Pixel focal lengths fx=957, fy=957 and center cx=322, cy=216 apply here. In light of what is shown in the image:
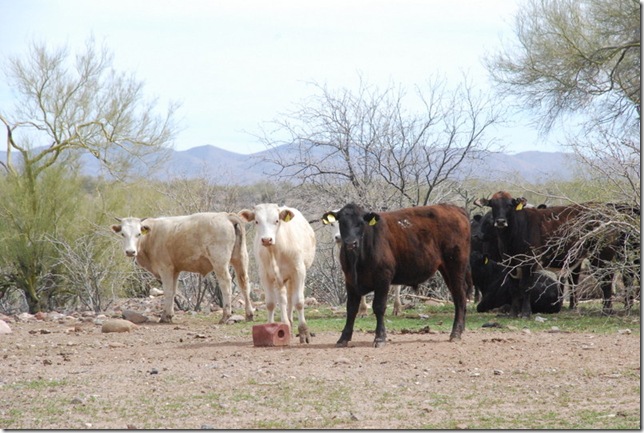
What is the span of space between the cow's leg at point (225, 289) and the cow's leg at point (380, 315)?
4740 millimetres

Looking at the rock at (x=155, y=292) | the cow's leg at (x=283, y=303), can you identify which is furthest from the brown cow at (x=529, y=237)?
the rock at (x=155, y=292)

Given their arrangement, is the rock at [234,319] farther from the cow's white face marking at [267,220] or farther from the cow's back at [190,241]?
the cow's white face marking at [267,220]

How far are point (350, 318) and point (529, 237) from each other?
522cm

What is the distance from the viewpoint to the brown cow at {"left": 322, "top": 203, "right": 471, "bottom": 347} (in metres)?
12.3

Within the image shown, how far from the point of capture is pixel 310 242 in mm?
14180

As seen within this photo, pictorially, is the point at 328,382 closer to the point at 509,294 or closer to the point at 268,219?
the point at 268,219

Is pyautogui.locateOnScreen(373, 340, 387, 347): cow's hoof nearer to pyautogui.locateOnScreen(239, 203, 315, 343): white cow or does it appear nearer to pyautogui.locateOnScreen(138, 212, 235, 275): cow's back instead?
pyautogui.locateOnScreen(239, 203, 315, 343): white cow

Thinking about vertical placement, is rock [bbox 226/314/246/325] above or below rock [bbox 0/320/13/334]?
above

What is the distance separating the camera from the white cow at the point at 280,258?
504 inches

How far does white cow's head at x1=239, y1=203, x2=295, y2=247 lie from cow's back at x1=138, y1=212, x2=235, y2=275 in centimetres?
390

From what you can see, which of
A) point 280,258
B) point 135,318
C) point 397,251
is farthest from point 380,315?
point 135,318

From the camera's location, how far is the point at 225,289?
16.6 m

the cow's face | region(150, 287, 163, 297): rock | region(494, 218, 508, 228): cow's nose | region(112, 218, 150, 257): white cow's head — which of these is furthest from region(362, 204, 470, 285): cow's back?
region(150, 287, 163, 297): rock

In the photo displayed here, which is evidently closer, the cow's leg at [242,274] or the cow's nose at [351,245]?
the cow's nose at [351,245]
